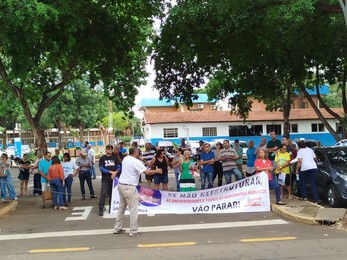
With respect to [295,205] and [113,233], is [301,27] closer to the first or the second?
[295,205]

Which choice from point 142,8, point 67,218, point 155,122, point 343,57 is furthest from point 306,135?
point 67,218

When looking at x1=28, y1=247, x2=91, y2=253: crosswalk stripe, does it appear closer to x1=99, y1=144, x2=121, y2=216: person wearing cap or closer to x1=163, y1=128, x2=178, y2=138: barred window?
x1=99, y1=144, x2=121, y2=216: person wearing cap

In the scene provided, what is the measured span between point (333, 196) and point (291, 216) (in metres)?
2.11

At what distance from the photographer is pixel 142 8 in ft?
45.3

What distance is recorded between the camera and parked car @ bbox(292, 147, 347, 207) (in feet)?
36.4

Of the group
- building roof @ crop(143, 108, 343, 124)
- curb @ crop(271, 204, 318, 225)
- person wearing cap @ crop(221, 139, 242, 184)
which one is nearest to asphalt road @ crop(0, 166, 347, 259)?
curb @ crop(271, 204, 318, 225)

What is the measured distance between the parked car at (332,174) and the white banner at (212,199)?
6.06 feet

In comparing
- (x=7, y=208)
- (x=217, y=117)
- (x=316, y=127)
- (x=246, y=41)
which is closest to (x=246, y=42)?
(x=246, y=41)

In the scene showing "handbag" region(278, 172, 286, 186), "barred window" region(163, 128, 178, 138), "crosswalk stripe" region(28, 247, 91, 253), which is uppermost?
"barred window" region(163, 128, 178, 138)

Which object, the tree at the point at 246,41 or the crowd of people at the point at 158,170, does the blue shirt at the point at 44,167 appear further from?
the tree at the point at 246,41

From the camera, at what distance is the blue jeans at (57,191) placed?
12.2m

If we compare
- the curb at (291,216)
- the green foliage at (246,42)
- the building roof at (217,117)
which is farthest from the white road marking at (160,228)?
the building roof at (217,117)

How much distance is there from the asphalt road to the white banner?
1.05 feet

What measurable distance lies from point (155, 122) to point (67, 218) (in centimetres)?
3505
